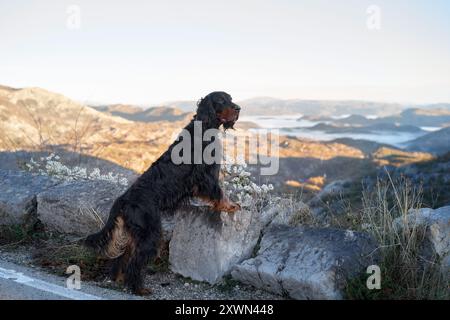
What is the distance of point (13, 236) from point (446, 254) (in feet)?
18.8

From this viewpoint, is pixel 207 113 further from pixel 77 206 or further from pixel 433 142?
pixel 433 142

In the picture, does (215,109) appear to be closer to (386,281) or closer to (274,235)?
(274,235)

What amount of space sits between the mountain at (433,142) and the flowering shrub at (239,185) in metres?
67.1

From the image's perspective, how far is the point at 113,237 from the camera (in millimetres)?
5434

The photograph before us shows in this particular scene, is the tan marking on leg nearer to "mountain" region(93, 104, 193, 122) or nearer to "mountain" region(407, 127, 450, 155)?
"mountain" region(407, 127, 450, 155)

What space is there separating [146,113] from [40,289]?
90.9 meters

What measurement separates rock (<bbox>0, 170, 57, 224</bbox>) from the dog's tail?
2.31 meters

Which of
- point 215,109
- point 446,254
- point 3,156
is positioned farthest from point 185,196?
point 3,156

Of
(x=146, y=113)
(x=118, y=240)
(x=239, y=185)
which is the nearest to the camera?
(x=118, y=240)

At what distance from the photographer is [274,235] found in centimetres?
578

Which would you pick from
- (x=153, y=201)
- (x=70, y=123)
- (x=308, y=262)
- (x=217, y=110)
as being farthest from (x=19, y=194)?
(x=70, y=123)

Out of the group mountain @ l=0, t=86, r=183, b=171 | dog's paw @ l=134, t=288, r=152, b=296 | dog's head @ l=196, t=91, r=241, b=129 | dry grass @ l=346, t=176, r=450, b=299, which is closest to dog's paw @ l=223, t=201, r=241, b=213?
dog's head @ l=196, t=91, r=241, b=129

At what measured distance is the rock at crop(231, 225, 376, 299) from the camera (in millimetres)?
4895
